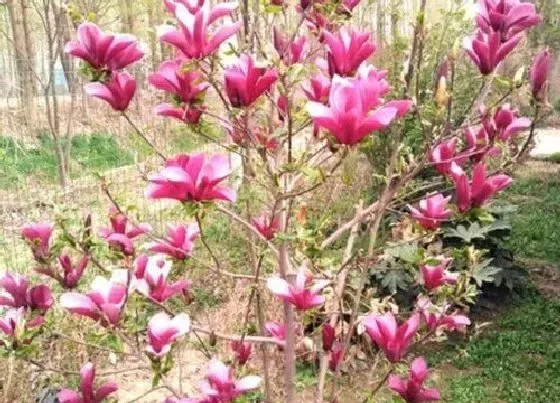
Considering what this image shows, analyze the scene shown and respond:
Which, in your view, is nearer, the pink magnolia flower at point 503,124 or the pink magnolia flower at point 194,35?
the pink magnolia flower at point 194,35

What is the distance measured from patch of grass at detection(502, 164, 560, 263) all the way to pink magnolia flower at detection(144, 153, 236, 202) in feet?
16.8

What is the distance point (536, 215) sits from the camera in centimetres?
709

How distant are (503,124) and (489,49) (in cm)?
24

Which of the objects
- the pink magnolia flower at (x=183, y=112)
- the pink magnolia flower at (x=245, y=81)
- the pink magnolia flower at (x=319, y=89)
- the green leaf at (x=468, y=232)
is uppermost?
the pink magnolia flower at (x=245, y=81)

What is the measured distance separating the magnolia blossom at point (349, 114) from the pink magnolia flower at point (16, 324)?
2.61ft

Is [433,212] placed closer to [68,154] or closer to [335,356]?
[335,356]

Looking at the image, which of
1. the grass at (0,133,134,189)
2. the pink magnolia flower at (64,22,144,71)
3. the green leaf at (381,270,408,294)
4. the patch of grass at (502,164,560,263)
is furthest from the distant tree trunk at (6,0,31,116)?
the pink magnolia flower at (64,22,144,71)

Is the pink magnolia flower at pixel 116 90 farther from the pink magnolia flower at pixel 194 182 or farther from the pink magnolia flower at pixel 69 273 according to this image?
the pink magnolia flower at pixel 69 273

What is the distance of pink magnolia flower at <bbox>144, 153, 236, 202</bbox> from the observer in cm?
116

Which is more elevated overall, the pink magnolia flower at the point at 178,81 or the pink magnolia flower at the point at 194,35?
the pink magnolia flower at the point at 194,35

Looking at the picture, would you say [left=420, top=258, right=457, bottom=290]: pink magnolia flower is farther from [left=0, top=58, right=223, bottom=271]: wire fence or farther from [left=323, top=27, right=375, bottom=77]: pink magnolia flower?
[left=0, top=58, right=223, bottom=271]: wire fence

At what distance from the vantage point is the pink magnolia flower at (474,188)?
56.3 inches

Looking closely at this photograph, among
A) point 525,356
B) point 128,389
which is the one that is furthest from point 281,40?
point 525,356

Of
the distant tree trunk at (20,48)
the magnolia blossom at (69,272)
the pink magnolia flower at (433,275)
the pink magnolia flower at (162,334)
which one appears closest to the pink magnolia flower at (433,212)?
the pink magnolia flower at (433,275)
